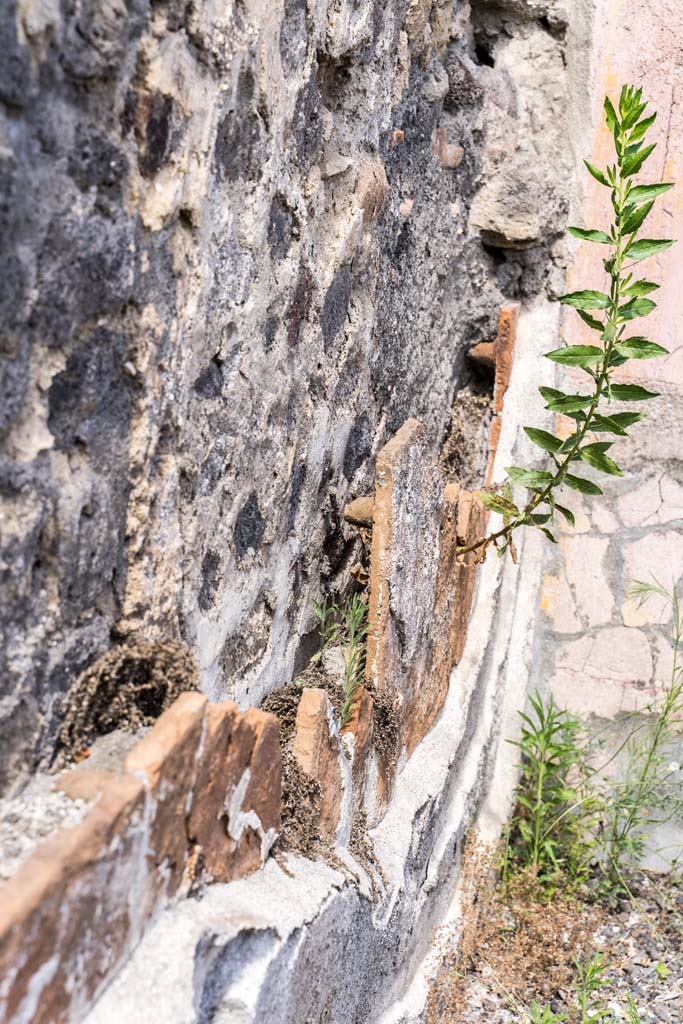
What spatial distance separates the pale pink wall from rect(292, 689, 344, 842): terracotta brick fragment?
5.27ft

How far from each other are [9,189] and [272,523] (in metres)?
0.95

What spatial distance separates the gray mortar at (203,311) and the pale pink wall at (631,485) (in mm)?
559

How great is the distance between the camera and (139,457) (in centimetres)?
137

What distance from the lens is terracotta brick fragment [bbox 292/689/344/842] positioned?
174 cm

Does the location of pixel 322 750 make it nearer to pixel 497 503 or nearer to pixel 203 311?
pixel 203 311

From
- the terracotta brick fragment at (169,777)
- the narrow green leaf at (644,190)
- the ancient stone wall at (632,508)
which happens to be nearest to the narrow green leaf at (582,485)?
the narrow green leaf at (644,190)

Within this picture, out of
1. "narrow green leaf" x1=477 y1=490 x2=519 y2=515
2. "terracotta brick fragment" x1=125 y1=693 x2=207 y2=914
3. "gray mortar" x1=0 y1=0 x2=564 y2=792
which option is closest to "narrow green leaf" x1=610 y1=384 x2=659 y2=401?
"narrow green leaf" x1=477 y1=490 x2=519 y2=515

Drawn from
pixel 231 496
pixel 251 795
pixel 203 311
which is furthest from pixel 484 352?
pixel 251 795

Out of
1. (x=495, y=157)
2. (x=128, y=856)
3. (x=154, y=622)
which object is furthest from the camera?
(x=495, y=157)

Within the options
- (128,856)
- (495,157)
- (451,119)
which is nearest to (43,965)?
(128,856)

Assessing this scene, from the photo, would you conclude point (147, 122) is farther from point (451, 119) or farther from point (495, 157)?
point (495, 157)

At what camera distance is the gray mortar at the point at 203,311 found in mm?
1133

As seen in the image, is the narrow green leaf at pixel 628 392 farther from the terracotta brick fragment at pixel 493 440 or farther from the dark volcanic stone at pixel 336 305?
the terracotta brick fragment at pixel 493 440

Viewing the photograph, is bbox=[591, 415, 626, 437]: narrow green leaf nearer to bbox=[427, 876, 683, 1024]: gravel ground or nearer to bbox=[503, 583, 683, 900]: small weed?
bbox=[503, 583, 683, 900]: small weed
